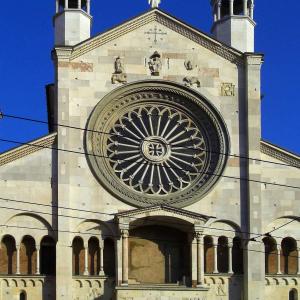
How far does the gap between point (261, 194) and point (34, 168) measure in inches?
312

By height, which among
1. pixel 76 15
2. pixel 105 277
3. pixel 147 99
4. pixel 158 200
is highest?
pixel 76 15

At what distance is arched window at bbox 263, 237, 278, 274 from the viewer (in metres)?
37.4

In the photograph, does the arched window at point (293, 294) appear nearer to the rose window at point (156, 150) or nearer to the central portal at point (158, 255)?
the central portal at point (158, 255)

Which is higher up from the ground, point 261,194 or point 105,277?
point 261,194

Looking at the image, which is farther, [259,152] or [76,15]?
[76,15]

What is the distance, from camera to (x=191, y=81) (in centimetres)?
3812

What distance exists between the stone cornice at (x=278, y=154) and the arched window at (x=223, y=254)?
11.3 ft

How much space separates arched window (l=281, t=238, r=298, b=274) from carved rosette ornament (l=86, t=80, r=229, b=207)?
3385 mm

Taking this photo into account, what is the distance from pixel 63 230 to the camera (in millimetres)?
35969

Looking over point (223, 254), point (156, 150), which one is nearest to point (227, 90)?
point (156, 150)

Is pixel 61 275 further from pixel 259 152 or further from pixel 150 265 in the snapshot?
pixel 259 152

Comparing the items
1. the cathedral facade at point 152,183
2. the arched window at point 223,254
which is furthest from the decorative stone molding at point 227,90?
the arched window at point 223,254

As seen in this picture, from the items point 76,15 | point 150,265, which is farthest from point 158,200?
point 76,15

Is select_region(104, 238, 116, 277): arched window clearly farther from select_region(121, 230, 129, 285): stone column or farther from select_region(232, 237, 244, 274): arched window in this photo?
select_region(232, 237, 244, 274): arched window
